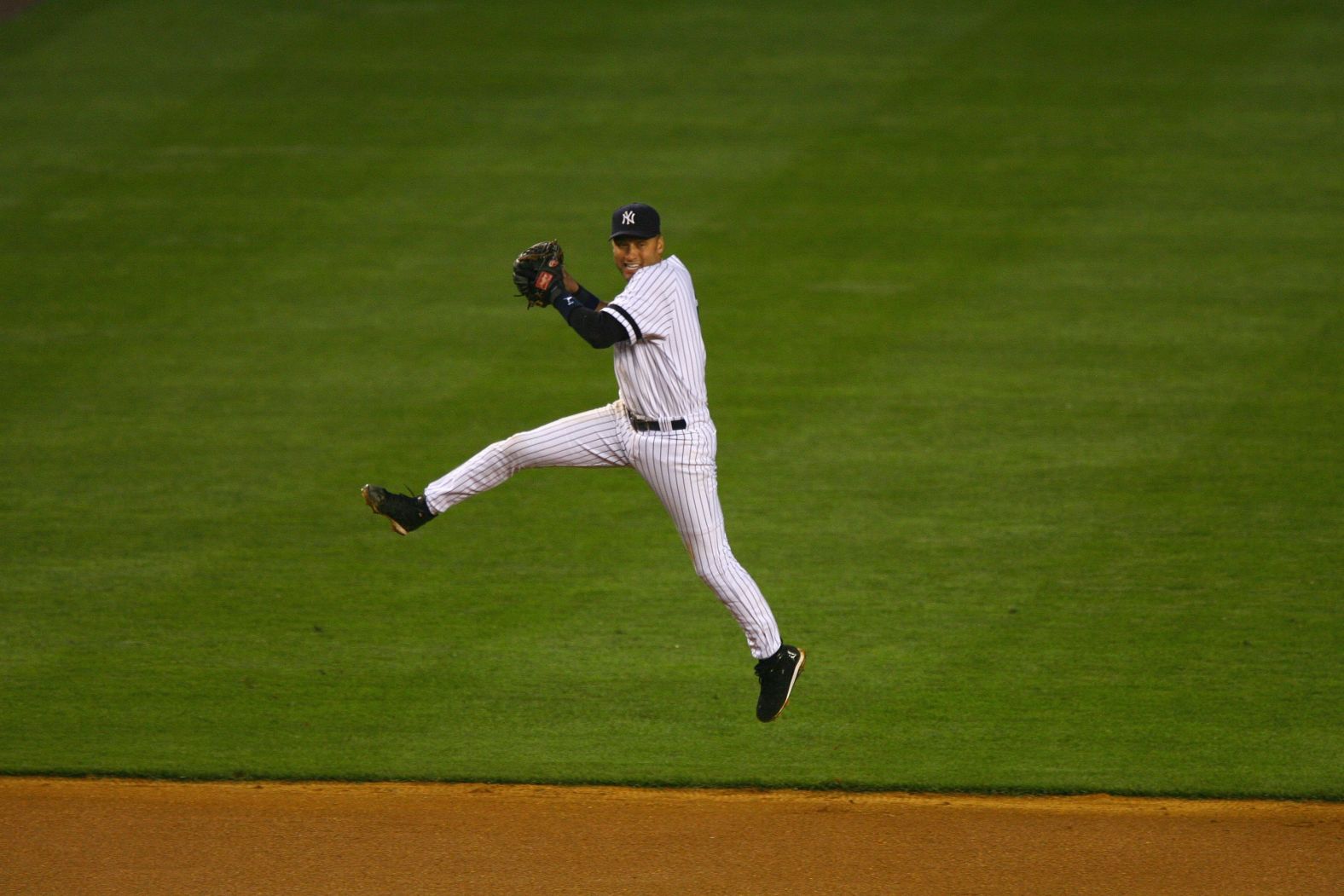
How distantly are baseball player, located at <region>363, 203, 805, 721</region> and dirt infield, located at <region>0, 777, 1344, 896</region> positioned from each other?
72 cm

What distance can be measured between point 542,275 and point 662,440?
30.9 inches

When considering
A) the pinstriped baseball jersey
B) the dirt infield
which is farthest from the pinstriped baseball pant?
the dirt infield

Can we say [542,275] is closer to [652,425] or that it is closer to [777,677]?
[652,425]

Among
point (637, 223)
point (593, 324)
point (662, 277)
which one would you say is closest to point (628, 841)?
point (593, 324)

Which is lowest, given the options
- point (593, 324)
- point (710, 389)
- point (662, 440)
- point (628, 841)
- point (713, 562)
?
point (628, 841)

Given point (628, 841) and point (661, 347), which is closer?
point (661, 347)

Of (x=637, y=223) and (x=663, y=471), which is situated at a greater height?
(x=637, y=223)

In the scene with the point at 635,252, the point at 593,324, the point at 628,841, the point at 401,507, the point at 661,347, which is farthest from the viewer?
the point at 628,841

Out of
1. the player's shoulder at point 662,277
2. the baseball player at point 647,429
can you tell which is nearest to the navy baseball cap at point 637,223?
the baseball player at point 647,429

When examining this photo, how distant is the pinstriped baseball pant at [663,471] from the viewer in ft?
21.0

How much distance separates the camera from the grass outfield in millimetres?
7984

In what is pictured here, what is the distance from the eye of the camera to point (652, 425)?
6.42 meters

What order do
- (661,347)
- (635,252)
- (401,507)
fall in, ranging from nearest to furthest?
(661,347) → (635,252) → (401,507)

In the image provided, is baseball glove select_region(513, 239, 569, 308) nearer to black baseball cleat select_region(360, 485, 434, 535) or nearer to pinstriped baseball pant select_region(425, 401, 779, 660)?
pinstriped baseball pant select_region(425, 401, 779, 660)
